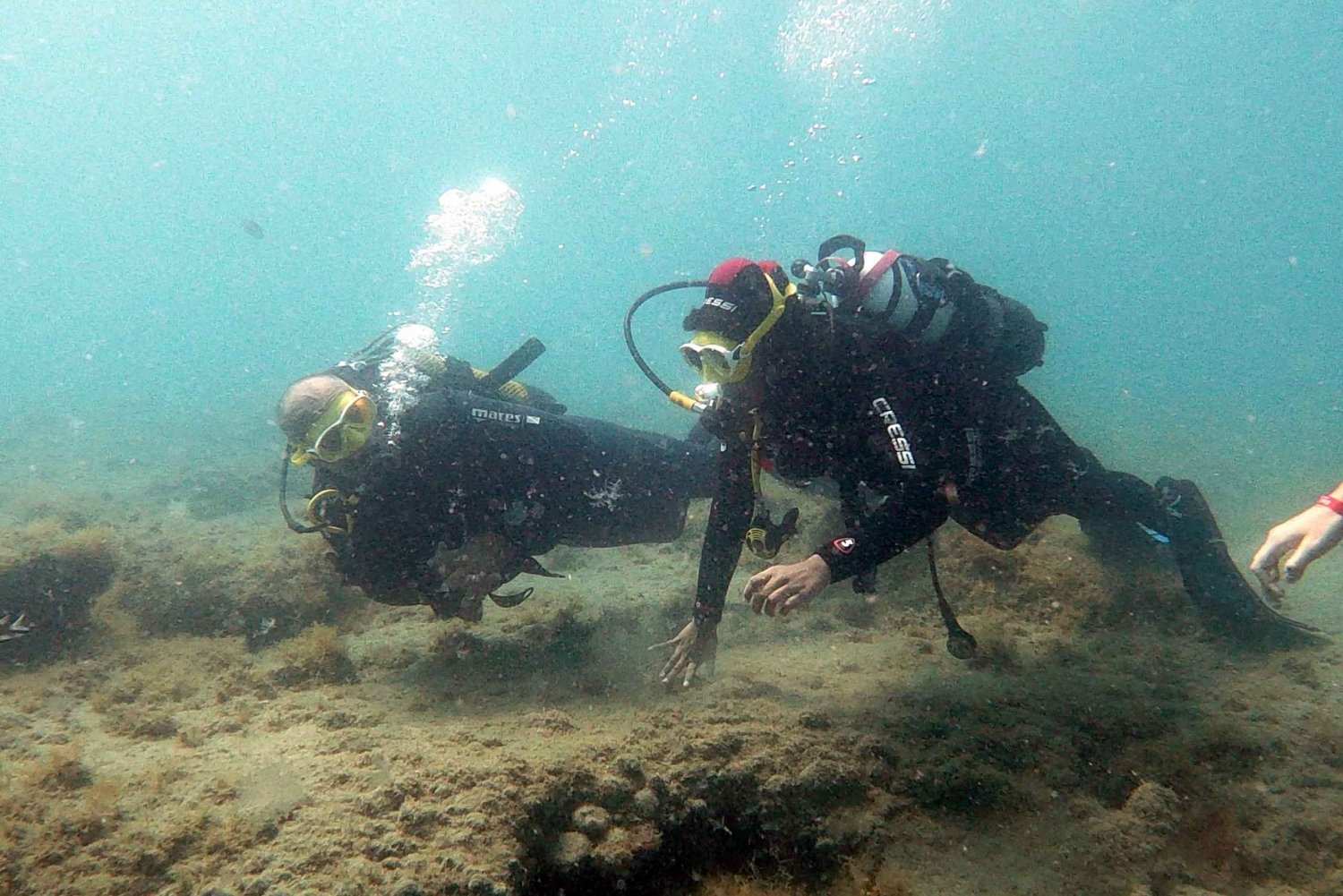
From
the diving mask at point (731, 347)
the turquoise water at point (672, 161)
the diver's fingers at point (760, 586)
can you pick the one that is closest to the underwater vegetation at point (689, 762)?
the diver's fingers at point (760, 586)

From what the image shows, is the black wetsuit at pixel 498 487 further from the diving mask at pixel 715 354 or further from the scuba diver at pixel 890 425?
the diving mask at pixel 715 354

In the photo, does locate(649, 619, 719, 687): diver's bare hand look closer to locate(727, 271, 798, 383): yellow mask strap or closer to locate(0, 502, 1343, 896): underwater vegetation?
locate(0, 502, 1343, 896): underwater vegetation

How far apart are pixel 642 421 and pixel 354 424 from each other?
1940cm

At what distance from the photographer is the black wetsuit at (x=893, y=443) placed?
10.7 feet

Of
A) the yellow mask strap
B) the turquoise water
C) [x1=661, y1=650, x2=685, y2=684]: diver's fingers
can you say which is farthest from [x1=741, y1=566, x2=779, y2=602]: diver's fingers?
the turquoise water

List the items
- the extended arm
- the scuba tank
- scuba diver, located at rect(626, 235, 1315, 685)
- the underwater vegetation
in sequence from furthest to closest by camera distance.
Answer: the extended arm < the scuba tank < scuba diver, located at rect(626, 235, 1315, 685) < the underwater vegetation

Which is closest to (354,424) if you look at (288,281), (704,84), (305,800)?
(305,800)

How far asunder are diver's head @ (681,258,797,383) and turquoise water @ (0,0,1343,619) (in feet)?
122

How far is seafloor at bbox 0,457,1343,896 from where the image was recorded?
2.14 metres

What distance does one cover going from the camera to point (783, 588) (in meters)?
3.02

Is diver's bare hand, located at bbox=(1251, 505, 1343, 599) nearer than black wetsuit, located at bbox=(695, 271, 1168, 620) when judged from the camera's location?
Yes

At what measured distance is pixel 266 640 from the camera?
527 cm

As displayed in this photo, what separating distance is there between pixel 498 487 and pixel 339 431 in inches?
46.5

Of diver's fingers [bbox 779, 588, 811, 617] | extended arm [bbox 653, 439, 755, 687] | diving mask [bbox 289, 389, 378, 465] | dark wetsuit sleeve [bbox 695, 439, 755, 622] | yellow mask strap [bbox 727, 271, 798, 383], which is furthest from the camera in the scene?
diving mask [bbox 289, 389, 378, 465]
